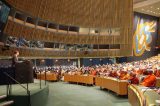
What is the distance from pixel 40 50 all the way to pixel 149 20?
2151cm

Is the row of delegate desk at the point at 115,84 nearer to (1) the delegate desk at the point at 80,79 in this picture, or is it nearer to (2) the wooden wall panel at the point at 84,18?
(1) the delegate desk at the point at 80,79

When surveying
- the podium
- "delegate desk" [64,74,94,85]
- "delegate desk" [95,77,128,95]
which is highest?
the podium

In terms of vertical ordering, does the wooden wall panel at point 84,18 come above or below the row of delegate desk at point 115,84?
above

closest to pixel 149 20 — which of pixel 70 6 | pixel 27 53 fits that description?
pixel 70 6

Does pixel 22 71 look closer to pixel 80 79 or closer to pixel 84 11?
pixel 80 79

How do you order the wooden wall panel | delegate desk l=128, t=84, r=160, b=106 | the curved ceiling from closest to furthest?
delegate desk l=128, t=84, r=160, b=106 < the wooden wall panel < the curved ceiling

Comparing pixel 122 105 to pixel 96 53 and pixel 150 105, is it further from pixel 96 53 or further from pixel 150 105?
pixel 96 53

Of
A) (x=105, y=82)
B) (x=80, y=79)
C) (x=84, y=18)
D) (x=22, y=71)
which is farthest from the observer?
(x=84, y=18)

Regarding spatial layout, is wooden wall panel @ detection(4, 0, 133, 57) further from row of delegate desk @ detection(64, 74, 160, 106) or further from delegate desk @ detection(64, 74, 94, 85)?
row of delegate desk @ detection(64, 74, 160, 106)

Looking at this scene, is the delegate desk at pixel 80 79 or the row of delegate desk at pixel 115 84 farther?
the delegate desk at pixel 80 79

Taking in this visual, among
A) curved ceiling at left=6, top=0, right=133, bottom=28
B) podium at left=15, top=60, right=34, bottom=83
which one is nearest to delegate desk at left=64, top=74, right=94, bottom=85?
curved ceiling at left=6, top=0, right=133, bottom=28

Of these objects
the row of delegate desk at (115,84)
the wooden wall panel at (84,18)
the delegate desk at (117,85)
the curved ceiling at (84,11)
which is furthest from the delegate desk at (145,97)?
the curved ceiling at (84,11)

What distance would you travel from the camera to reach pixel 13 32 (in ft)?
57.2

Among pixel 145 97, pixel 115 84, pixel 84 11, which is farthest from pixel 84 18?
pixel 145 97
